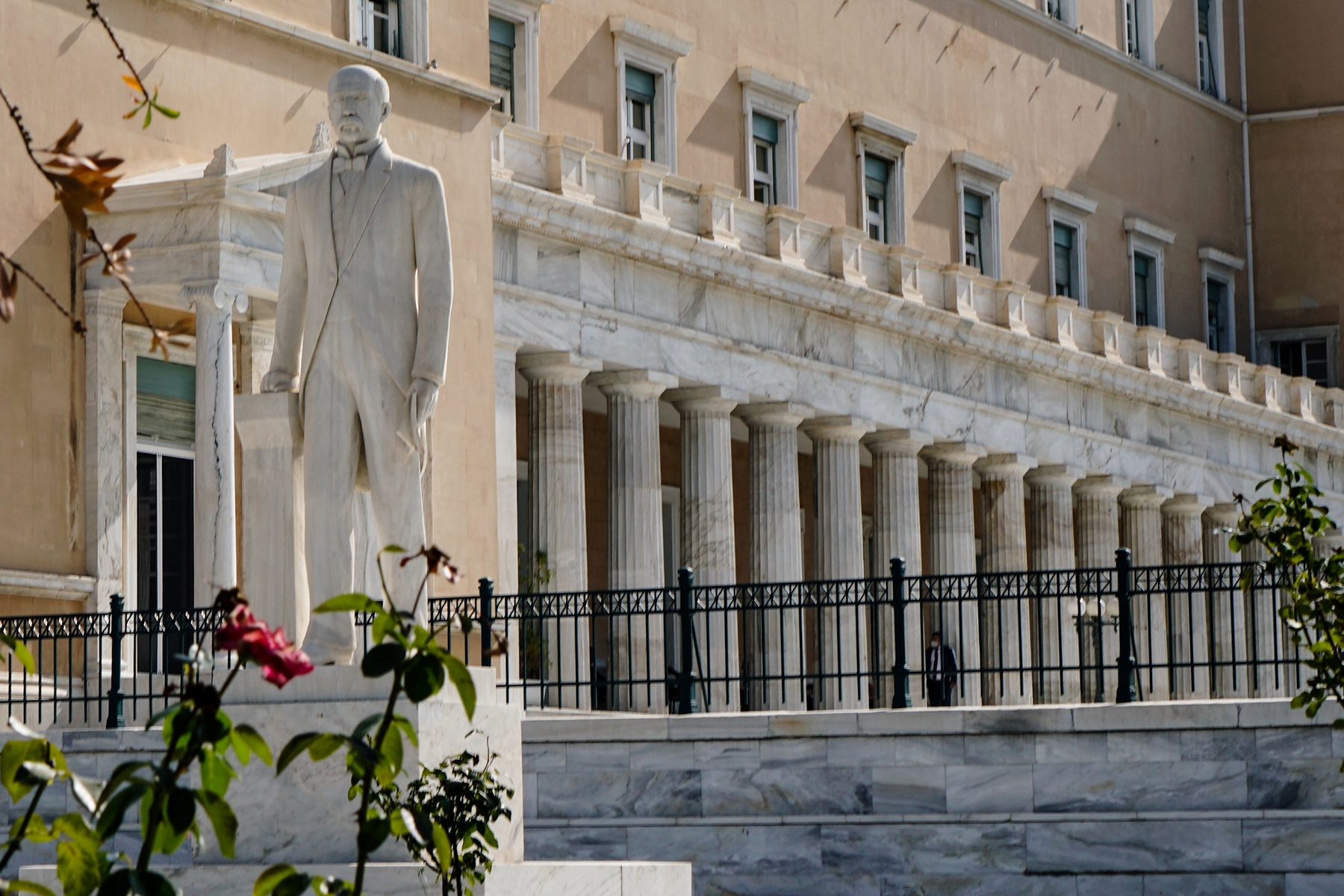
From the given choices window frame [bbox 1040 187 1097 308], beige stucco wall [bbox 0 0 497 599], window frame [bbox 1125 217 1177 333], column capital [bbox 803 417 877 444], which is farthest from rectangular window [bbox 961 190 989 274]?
beige stucco wall [bbox 0 0 497 599]

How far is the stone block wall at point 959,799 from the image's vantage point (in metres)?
15.2

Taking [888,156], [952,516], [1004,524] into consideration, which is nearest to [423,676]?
[952,516]

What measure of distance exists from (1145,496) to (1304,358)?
9.24 meters

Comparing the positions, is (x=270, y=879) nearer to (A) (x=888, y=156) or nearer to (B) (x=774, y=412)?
(B) (x=774, y=412)

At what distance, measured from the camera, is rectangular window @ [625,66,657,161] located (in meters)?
32.9

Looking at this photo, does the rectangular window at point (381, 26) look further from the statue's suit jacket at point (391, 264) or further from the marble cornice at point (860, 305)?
the statue's suit jacket at point (391, 264)

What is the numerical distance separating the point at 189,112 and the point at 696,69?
1203 cm

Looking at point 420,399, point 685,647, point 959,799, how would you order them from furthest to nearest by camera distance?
point 685,647
point 959,799
point 420,399

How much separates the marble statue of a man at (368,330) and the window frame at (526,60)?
1922 centimetres

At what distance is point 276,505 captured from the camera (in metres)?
11.7

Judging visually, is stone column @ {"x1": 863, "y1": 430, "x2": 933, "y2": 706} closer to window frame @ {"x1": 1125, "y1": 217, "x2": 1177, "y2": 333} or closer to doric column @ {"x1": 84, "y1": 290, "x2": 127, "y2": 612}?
window frame @ {"x1": 1125, "y1": 217, "x2": 1177, "y2": 333}

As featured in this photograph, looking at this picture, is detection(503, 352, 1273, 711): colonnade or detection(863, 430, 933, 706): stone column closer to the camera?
detection(503, 352, 1273, 711): colonnade

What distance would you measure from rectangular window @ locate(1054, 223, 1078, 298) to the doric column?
928 inches

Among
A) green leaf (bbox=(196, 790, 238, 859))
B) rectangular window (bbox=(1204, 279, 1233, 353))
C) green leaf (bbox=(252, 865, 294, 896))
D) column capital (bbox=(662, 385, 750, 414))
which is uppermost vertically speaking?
rectangular window (bbox=(1204, 279, 1233, 353))
